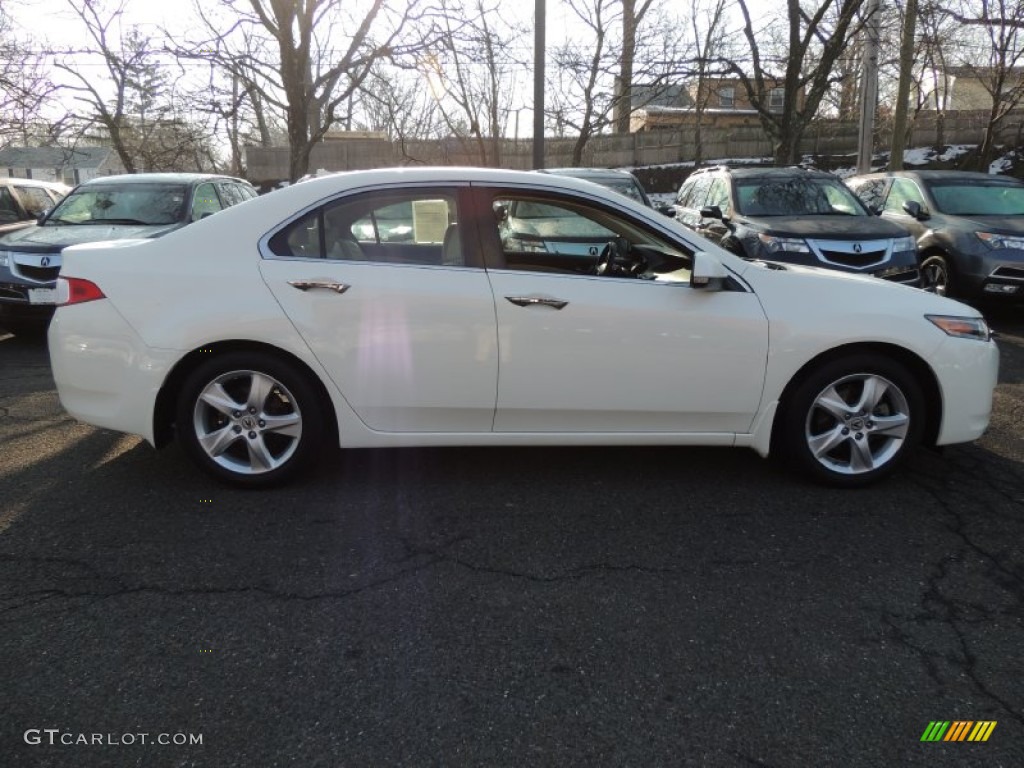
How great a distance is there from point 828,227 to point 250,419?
21.5 ft

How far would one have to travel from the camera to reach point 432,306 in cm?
362

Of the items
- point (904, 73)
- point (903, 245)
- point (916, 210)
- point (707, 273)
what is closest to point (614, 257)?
point (707, 273)

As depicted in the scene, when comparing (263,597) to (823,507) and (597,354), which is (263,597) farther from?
(823,507)

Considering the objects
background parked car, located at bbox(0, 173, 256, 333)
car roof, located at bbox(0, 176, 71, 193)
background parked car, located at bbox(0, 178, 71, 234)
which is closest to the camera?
background parked car, located at bbox(0, 173, 256, 333)

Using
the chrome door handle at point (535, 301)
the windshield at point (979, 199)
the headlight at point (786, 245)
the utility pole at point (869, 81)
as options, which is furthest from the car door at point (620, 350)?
the utility pole at point (869, 81)

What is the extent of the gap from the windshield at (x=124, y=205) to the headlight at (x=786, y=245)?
20.7 feet

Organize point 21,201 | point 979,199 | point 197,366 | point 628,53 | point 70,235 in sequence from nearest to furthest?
1. point 197,366
2. point 70,235
3. point 979,199
4. point 21,201
5. point 628,53

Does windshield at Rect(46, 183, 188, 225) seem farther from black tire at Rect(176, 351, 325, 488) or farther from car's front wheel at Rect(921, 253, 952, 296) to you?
car's front wheel at Rect(921, 253, 952, 296)

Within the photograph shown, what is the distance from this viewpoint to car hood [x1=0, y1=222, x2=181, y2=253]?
7398mm

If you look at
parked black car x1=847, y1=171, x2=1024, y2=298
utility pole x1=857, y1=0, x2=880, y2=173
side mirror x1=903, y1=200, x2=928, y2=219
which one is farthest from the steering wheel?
utility pole x1=857, y1=0, x2=880, y2=173

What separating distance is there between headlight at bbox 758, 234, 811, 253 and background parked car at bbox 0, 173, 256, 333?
20.0 ft

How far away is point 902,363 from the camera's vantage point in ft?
12.8

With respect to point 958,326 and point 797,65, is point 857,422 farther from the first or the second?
point 797,65

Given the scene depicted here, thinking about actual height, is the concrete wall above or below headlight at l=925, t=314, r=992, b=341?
above
